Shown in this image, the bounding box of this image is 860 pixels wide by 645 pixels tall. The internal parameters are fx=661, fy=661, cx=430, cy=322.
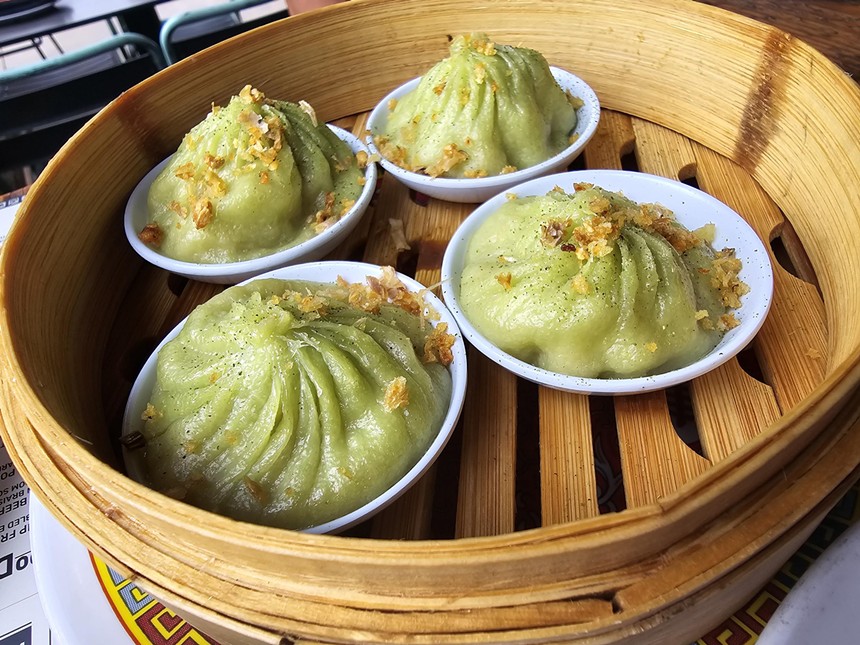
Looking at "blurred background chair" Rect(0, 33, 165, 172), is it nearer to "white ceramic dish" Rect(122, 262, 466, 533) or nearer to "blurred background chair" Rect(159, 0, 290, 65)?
"blurred background chair" Rect(159, 0, 290, 65)

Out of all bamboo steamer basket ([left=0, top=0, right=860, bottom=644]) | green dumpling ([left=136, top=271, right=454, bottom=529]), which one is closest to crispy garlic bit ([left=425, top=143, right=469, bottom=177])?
bamboo steamer basket ([left=0, top=0, right=860, bottom=644])

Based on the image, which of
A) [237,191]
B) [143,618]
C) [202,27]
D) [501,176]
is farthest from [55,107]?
[143,618]

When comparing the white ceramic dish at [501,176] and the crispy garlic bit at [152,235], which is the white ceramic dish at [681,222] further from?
the crispy garlic bit at [152,235]

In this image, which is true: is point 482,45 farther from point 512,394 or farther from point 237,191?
point 512,394

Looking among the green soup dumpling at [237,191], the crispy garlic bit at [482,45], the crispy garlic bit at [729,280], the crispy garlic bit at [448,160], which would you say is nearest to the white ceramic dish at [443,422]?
the green soup dumpling at [237,191]

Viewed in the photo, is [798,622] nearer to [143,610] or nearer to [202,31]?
[143,610]

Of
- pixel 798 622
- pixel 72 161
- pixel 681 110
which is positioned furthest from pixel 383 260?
pixel 798 622
